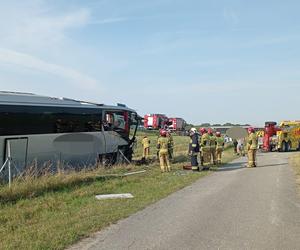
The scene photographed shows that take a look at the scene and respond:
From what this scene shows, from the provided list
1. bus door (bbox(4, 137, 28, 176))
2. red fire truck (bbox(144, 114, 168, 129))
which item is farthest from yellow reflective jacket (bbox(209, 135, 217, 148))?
red fire truck (bbox(144, 114, 168, 129))

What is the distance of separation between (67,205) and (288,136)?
108ft

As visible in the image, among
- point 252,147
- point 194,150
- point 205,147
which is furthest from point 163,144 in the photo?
point 252,147

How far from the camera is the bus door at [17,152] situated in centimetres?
1630

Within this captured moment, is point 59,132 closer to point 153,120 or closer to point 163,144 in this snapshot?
point 163,144

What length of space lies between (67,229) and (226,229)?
9.36 ft

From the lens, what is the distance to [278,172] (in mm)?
20359

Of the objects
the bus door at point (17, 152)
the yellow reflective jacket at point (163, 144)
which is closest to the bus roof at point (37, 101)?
the bus door at point (17, 152)

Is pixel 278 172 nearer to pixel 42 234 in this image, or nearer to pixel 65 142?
pixel 65 142

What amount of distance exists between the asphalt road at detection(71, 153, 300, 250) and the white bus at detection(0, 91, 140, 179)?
20.3ft

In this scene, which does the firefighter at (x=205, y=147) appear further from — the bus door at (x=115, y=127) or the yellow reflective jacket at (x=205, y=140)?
the bus door at (x=115, y=127)

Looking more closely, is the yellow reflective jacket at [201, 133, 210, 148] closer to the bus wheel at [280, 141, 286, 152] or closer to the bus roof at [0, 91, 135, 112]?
the bus roof at [0, 91, 135, 112]

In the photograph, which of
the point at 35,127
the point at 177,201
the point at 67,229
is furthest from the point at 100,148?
the point at 67,229

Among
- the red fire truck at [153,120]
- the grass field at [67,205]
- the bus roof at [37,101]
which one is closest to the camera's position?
the grass field at [67,205]

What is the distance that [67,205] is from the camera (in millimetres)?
11609
